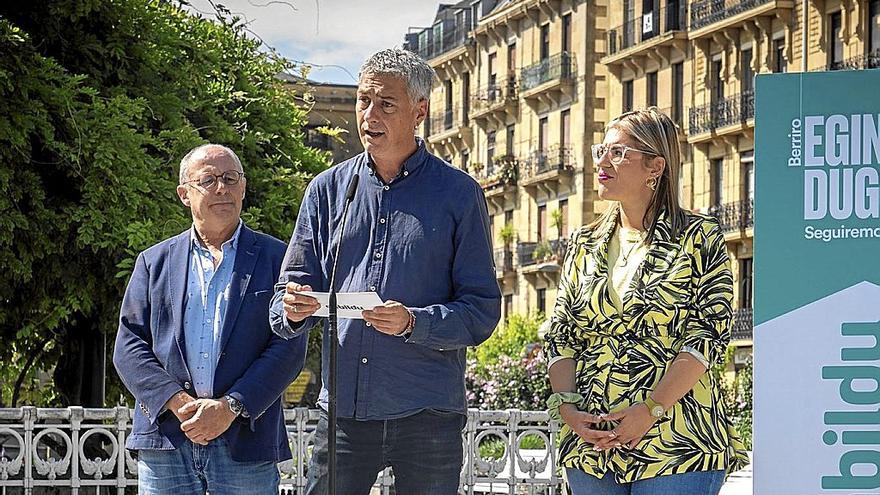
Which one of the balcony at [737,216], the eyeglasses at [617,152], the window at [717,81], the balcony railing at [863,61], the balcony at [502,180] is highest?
the window at [717,81]

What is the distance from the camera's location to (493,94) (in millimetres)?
52719

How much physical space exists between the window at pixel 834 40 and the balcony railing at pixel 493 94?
57.8 ft

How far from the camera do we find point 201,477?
4512mm

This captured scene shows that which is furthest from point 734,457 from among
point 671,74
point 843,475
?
point 671,74

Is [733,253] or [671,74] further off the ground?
[671,74]

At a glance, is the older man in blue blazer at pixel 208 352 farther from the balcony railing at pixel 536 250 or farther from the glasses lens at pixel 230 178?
the balcony railing at pixel 536 250

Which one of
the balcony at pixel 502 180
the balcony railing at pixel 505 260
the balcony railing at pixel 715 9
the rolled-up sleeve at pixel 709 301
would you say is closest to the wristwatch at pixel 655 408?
the rolled-up sleeve at pixel 709 301

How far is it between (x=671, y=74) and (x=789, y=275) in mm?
38057

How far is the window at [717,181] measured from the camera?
38.9 metres

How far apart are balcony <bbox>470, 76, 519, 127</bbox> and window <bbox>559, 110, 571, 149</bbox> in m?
3.62

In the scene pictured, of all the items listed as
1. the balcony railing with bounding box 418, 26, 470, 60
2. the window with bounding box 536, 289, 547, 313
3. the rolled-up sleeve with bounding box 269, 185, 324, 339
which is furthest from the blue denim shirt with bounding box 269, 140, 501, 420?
the balcony railing with bounding box 418, 26, 470, 60

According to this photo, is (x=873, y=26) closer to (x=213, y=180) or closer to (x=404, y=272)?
(x=213, y=180)

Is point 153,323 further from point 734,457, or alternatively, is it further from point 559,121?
point 559,121

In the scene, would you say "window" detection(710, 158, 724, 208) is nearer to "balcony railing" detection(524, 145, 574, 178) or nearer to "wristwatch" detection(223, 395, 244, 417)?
"balcony railing" detection(524, 145, 574, 178)
